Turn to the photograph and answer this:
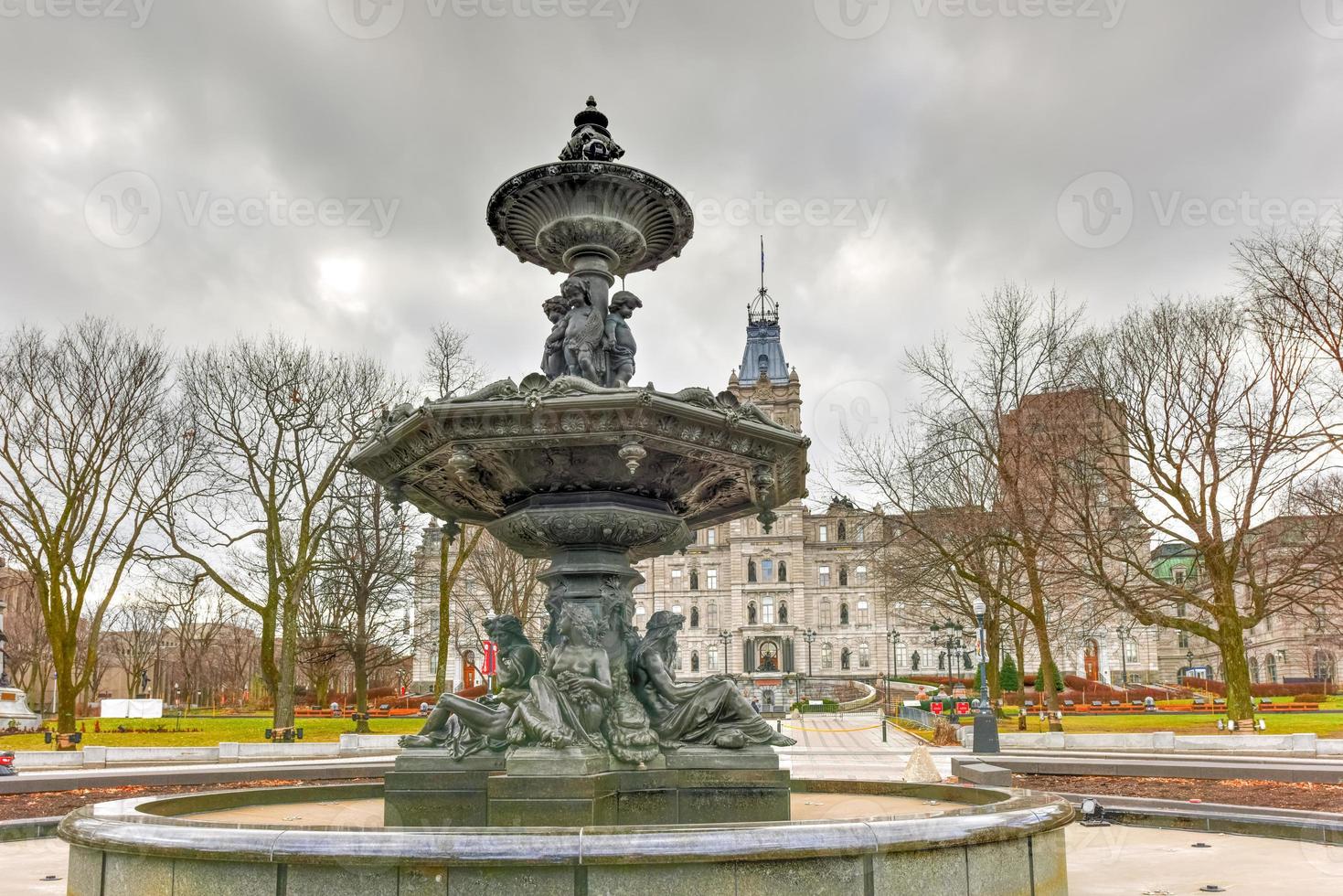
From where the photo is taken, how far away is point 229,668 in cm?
9506

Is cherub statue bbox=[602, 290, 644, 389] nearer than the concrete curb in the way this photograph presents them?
Yes

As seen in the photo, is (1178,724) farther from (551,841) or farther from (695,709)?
(551,841)

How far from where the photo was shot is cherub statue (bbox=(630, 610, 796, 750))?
27.1 ft

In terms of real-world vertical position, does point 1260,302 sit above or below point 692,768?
above

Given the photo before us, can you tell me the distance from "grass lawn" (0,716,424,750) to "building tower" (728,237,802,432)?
6257 cm

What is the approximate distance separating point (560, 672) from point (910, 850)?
3472mm

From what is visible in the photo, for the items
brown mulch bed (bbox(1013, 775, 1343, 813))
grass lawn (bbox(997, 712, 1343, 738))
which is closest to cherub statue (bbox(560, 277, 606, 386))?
brown mulch bed (bbox(1013, 775, 1343, 813))

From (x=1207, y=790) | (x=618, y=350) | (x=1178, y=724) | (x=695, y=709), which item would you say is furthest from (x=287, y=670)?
(x=1178, y=724)

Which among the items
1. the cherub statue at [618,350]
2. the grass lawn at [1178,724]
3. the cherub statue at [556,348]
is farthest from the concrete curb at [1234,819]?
the grass lawn at [1178,724]

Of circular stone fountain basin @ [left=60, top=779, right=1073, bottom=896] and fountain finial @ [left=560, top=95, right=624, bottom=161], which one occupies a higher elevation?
fountain finial @ [left=560, top=95, right=624, bottom=161]

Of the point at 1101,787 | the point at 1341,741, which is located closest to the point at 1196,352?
the point at 1341,741

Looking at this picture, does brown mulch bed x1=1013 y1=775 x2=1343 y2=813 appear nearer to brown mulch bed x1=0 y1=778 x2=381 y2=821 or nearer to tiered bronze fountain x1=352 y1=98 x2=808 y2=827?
tiered bronze fountain x1=352 y1=98 x2=808 y2=827

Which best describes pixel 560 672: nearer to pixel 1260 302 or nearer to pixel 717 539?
pixel 1260 302

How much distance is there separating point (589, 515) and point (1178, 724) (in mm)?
31119
